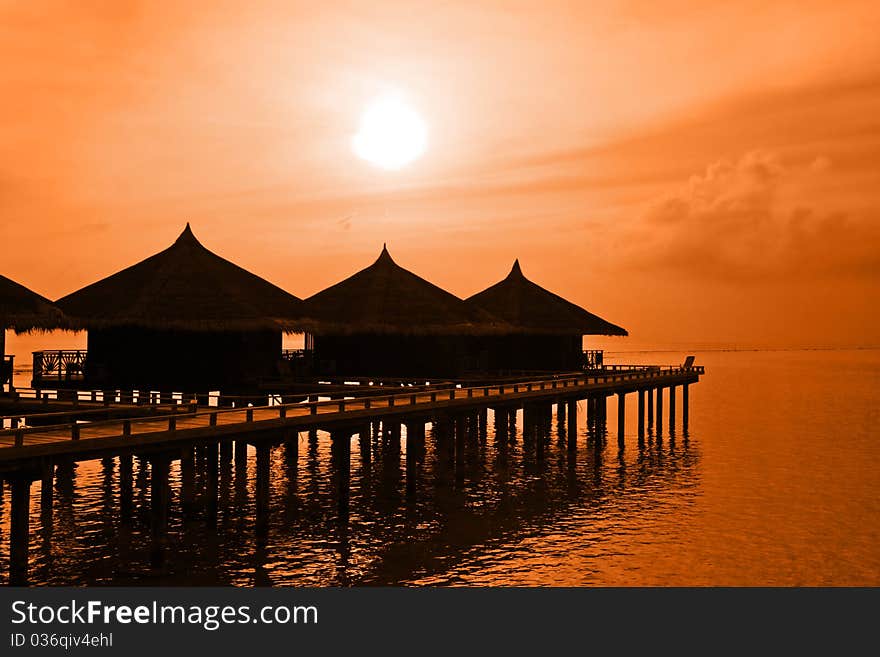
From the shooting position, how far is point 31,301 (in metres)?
28.2

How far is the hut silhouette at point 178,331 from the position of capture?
31.2 meters

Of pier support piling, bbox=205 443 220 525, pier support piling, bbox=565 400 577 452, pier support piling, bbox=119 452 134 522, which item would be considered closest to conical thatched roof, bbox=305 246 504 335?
pier support piling, bbox=565 400 577 452

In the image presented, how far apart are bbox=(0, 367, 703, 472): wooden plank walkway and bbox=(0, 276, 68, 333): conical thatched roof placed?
6511 millimetres

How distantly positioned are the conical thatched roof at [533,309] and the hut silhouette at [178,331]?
1660 cm

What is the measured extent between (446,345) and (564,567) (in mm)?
19489

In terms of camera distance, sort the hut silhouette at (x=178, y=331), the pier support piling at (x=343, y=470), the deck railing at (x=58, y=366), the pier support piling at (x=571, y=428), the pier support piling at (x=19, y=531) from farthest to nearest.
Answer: the pier support piling at (x=571, y=428) → the hut silhouette at (x=178, y=331) → the deck railing at (x=58, y=366) → the pier support piling at (x=343, y=470) → the pier support piling at (x=19, y=531)

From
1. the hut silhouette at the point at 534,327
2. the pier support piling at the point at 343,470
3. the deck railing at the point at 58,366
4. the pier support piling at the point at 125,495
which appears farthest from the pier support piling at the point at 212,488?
the hut silhouette at the point at 534,327

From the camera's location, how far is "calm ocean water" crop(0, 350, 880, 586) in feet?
68.3

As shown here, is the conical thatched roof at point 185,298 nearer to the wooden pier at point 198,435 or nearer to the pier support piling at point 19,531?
the wooden pier at point 198,435

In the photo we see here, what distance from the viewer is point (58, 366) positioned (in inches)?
1227

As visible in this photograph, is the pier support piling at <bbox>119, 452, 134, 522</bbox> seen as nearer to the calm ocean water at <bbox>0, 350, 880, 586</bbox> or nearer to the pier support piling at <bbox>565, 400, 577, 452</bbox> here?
the calm ocean water at <bbox>0, 350, 880, 586</bbox>
